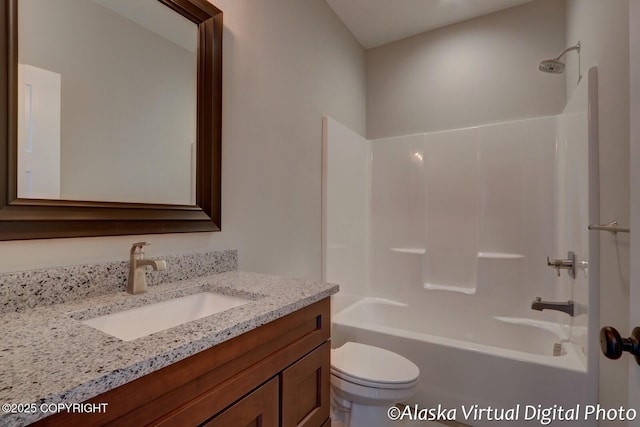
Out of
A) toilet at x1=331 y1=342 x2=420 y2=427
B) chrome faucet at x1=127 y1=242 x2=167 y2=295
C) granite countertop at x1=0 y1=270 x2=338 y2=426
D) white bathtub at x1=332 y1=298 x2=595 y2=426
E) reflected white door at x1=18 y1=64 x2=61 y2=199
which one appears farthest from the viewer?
white bathtub at x1=332 y1=298 x2=595 y2=426

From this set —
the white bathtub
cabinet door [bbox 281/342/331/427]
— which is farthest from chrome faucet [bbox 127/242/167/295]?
the white bathtub

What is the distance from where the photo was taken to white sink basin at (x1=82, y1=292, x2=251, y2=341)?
0.88 meters

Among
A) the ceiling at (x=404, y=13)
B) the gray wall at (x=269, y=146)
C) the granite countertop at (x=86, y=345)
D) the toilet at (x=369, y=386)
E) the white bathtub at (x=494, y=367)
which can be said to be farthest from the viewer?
the ceiling at (x=404, y=13)

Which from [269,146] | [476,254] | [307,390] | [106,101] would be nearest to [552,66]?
[476,254]

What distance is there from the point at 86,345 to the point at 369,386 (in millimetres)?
1154

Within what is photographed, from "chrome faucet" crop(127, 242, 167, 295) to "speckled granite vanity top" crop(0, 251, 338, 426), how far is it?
1.2 inches

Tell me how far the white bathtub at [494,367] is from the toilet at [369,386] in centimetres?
37

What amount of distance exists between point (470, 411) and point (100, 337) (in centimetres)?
191

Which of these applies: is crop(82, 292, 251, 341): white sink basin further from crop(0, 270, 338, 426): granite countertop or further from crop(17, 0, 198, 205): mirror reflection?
crop(17, 0, 198, 205): mirror reflection

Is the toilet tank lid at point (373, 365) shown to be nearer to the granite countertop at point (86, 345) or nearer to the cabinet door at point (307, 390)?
the cabinet door at point (307, 390)

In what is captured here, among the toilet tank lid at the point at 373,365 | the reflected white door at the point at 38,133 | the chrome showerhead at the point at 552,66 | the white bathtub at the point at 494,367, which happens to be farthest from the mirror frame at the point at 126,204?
the chrome showerhead at the point at 552,66

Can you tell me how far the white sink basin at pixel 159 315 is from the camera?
2.88 feet

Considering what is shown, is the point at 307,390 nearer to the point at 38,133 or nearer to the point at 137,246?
the point at 137,246

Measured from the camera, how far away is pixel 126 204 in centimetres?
104
